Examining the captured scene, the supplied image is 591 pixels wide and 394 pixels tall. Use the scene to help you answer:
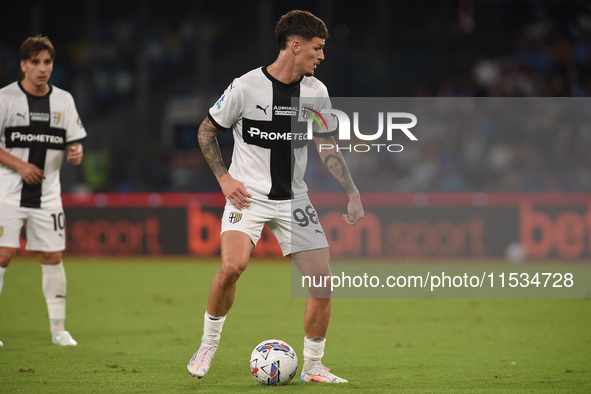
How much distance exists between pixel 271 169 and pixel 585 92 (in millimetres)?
12114

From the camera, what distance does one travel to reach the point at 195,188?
46.6ft

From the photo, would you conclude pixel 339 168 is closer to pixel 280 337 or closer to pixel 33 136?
pixel 280 337

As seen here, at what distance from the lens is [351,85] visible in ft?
54.0

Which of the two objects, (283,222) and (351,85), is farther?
(351,85)

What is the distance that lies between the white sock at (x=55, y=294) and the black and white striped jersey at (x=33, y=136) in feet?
1.95

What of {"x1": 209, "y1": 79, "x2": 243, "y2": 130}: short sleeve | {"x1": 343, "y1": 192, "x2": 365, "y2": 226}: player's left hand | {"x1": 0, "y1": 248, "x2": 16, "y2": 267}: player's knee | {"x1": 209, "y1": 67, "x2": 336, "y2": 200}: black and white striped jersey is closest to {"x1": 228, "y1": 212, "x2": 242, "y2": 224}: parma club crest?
{"x1": 209, "y1": 67, "x2": 336, "y2": 200}: black and white striped jersey

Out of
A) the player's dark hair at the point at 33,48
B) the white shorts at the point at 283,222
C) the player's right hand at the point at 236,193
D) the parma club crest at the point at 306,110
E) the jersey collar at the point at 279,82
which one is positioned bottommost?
the white shorts at the point at 283,222

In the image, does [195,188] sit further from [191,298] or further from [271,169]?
[271,169]

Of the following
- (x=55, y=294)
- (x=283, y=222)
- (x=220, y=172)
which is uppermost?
(x=220, y=172)

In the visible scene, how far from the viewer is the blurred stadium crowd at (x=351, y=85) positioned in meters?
13.7

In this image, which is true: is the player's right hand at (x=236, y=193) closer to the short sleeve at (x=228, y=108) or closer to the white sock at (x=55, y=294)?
the short sleeve at (x=228, y=108)

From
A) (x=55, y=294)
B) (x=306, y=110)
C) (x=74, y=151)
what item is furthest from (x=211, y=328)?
(x=74, y=151)

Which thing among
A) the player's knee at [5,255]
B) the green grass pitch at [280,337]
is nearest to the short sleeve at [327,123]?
the green grass pitch at [280,337]

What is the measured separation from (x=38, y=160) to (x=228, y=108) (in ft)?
7.61
